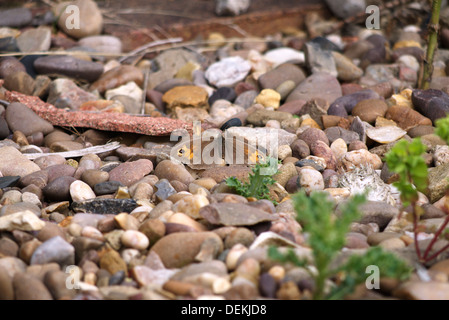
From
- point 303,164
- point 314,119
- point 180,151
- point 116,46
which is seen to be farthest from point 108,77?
point 303,164

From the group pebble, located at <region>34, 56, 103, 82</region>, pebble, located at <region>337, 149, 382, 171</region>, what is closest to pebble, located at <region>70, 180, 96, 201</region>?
pebble, located at <region>337, 149, 382, 171</region>

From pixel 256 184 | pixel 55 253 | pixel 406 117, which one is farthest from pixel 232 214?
pixel 406 117

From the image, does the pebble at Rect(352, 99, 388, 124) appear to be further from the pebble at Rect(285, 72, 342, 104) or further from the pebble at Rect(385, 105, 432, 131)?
the pebble at Rect(285, 72, 342, 104)

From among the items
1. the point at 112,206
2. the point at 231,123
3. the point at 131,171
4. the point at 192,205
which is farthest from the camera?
the point at 231,123

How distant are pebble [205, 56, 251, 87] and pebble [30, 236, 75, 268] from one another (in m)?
3.78

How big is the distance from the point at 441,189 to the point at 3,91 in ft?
15.0

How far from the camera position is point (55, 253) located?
2865 millimetres

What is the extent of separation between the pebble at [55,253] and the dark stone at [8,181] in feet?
3.91

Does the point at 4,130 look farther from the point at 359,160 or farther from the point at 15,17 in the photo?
the point at 359,160

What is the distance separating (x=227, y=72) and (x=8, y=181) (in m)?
3.31

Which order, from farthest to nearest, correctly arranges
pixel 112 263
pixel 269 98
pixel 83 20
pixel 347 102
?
pixel 83 20 → pixel 269 98 → pixel 347 102 → pixel 112 263

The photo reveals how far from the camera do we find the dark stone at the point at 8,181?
12.6ft

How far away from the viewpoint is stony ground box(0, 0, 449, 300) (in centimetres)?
275
